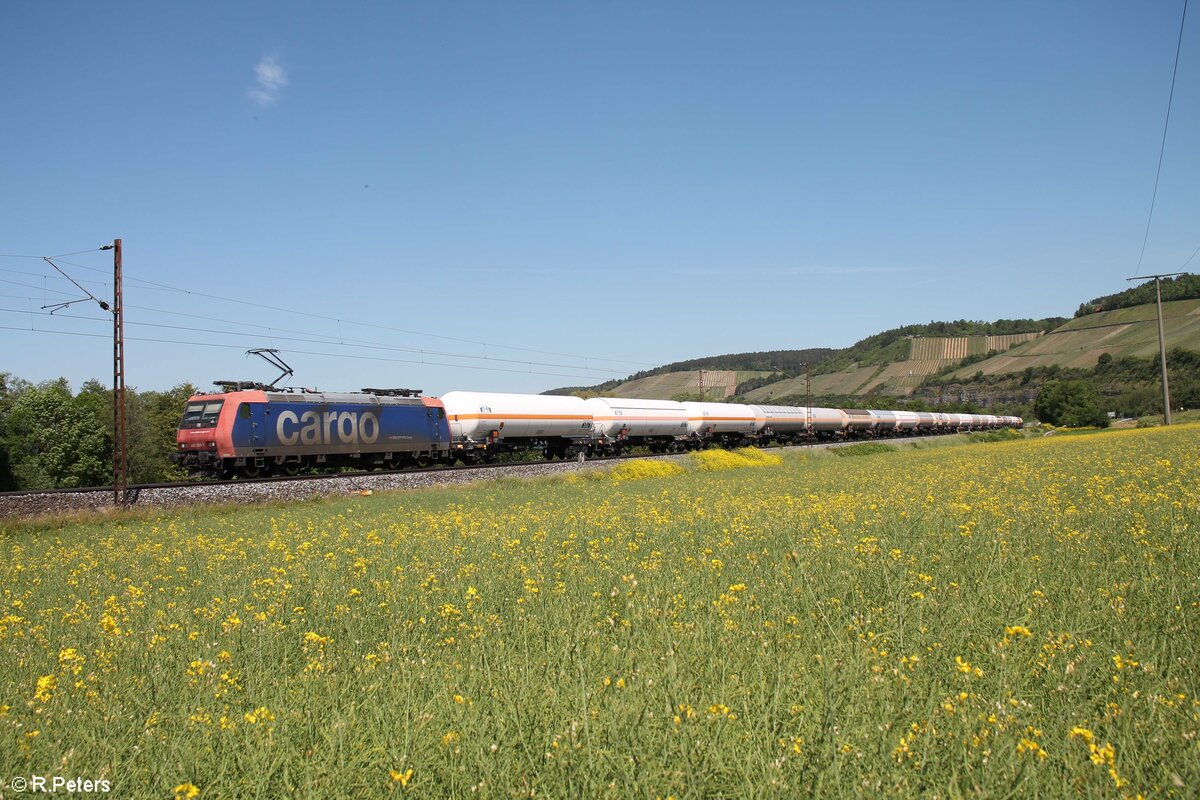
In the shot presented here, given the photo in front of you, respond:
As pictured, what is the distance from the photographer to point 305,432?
2941 cm

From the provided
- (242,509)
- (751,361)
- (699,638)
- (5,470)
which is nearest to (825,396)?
(751,361)

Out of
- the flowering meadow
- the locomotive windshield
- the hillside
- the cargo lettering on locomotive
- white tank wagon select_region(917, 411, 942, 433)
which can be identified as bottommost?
the flowering meadow

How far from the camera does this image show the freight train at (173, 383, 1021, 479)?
2734 cm

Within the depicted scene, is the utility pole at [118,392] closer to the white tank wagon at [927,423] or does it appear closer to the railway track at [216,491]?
the railway track at [216,491]

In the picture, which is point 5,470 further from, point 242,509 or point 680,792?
point 680,792

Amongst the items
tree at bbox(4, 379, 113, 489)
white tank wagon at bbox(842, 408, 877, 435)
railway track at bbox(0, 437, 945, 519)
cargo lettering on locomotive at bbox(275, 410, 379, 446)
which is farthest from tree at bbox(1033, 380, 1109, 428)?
tree at bbox(4, 379, 113, 489)

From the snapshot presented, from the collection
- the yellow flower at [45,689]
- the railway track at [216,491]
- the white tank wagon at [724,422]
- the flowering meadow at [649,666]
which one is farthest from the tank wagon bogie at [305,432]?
the yellow flower at [45,689]

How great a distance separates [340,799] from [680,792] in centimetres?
148

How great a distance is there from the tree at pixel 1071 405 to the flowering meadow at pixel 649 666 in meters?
83.3

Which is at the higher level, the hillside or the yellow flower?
the hillside

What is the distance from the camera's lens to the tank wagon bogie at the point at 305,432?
2700 cm

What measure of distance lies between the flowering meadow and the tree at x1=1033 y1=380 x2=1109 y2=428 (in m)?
83.3

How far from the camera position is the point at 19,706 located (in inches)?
182

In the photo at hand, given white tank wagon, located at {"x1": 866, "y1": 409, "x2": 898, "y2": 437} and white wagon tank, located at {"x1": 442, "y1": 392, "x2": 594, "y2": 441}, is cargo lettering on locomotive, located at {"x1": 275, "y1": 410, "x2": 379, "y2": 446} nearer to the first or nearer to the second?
white wagon tank, located at {"x1": 442, "y1": 392, "x2": 594, "y2": 441}
